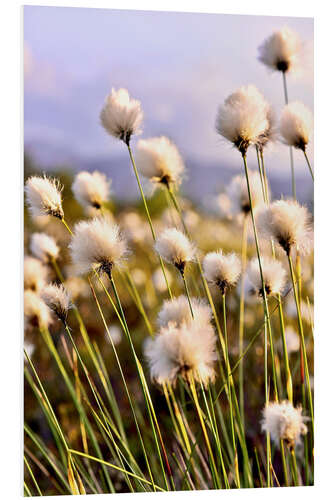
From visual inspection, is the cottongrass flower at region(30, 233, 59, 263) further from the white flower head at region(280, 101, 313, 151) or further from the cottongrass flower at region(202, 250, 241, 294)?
the white flower head at region(280, 101, 313, 151)

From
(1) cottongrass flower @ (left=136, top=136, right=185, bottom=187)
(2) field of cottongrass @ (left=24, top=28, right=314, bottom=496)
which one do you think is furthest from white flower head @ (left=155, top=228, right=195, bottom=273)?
(1) cottongrass flower @ (left=136, top=136, right=185, bottom=187)

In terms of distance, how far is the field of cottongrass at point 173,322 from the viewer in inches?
55.9

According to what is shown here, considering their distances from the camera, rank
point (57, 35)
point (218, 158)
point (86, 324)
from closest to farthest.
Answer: point (57, 35)
point (218, 158)
point (86, 324)

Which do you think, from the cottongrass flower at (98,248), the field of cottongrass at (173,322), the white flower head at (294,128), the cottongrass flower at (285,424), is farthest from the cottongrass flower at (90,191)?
the cottongrass flower at (285,424)

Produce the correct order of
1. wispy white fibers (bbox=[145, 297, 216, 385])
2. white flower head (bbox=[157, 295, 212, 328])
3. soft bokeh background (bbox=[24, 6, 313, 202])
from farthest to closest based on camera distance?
soft bokeh background (bbox=[24, 6, 313, 202]), white flower head (bbox=[157, 295, 212, 328]), wispy white fibers (bbox=[145, 297, 216, 385])

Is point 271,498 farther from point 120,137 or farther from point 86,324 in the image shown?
point 120,137

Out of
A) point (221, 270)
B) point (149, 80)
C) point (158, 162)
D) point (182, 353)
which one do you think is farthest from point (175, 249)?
point (149, 80)

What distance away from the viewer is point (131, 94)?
1.71 meters

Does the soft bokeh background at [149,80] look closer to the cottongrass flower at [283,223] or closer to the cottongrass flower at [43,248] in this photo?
the cottongrass flower at [43,248]

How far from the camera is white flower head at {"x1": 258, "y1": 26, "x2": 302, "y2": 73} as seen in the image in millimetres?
1723

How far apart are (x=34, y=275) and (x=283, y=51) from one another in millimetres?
877

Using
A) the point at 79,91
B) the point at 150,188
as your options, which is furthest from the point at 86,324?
the point at 79,91

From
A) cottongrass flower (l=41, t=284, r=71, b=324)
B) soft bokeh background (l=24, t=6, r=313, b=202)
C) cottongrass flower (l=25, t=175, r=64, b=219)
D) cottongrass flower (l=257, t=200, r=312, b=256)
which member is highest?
soft bokeh background (l=24, t=6, r=313, b=202)
